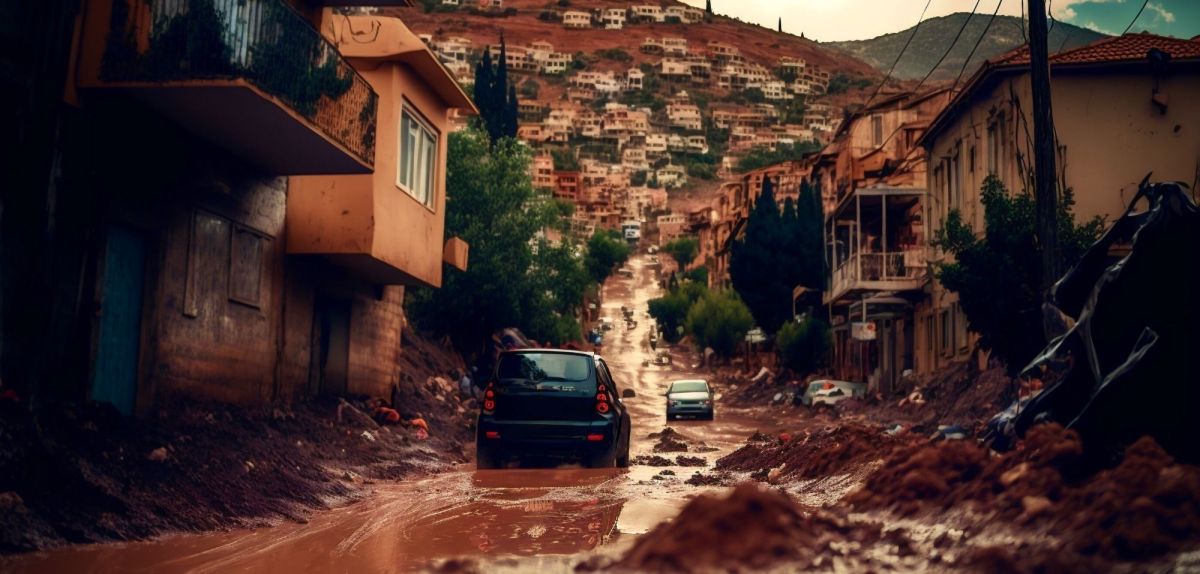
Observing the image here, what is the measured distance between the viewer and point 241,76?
44.9 feet

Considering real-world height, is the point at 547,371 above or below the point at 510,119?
below

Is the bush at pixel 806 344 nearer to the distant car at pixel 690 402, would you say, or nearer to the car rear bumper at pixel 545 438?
the distant car at pixel 690 402

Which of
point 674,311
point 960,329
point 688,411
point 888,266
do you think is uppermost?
point 674,311

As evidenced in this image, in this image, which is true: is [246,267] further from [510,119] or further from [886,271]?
[510,119]

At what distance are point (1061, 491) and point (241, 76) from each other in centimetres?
966

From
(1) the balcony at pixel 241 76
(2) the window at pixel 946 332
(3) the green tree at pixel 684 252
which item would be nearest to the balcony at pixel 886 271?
(2) the window at pixel 946 332

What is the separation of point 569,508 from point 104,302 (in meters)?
5.82

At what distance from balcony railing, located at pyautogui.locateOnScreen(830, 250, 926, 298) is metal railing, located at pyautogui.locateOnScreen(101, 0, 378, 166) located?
25.2 m

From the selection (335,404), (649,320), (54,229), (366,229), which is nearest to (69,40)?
(54,229)

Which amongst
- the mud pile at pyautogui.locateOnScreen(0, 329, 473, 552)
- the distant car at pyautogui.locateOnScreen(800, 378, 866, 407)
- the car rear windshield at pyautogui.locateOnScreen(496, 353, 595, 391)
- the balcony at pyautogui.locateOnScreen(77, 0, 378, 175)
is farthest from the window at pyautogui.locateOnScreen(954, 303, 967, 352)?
the balcony at pyautogui.locateOnScreen(77, 0, 378, 175)

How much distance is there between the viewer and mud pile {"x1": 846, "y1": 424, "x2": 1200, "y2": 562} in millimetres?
5996

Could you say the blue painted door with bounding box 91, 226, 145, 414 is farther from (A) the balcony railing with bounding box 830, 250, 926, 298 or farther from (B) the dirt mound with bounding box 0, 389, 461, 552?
(A) the balcony railing with bounding box 830, 250, 926, 298

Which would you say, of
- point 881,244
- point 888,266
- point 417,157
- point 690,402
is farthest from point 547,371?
point 881,244

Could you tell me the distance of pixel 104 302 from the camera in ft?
45.5
